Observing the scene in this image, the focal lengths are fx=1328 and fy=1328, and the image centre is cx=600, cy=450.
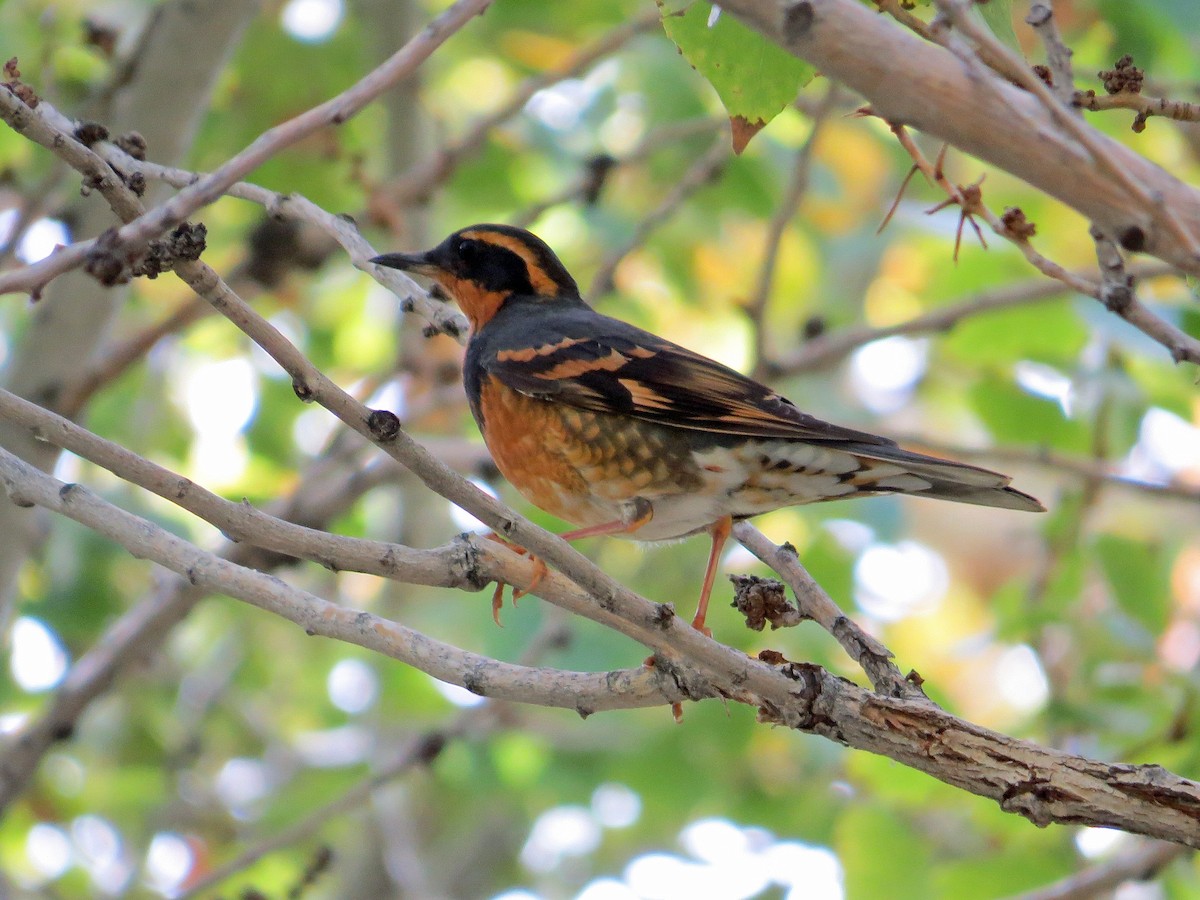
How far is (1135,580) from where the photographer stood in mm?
6023

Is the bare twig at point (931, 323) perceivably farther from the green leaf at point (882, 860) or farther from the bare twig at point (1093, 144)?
the bare twig at point (1093, 144)

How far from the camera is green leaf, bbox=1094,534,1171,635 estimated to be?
5.99 meters

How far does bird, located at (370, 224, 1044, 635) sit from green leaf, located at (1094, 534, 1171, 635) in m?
2.05

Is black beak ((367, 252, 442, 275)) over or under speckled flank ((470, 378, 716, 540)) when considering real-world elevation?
over

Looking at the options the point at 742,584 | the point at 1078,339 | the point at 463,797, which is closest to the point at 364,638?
the point at 742,584

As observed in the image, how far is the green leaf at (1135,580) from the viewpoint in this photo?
5992mm

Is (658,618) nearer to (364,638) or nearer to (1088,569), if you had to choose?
(364,638)

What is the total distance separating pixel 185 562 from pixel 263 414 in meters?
5.51

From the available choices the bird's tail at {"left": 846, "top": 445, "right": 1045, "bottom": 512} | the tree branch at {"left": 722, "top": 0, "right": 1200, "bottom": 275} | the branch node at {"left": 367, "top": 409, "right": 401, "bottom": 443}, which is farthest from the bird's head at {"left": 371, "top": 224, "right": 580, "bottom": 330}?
the tree branch at {"left": 722, "top": 0, "right": 1200, "bottom": 275}

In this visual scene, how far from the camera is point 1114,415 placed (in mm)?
6883

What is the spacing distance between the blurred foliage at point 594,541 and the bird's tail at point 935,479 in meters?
1.40

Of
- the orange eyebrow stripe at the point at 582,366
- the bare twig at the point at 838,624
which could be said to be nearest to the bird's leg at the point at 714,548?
the bare twig at the point at 838,624

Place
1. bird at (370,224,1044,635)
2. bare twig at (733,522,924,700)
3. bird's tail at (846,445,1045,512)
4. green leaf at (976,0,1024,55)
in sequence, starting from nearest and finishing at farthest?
green leaf at (976,0,1024,55) < bare twig at (733,522,924,700) < bird's tail at (846,445,1045,512) < bird at (370,224,1044,635)

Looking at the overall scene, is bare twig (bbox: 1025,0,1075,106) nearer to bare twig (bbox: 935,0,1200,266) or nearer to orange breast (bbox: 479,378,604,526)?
bare twig (bbox: 935,0,1200,266)
